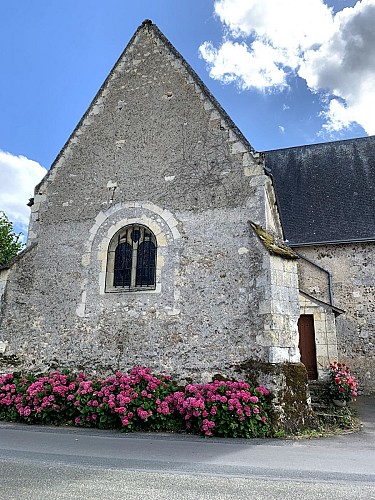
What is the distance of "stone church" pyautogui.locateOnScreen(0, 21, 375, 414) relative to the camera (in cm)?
741

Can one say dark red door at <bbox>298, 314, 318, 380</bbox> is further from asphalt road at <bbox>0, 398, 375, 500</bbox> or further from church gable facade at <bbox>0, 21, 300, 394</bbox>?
asphalt road at <bbox>0, 398, 375, 500</bbox>

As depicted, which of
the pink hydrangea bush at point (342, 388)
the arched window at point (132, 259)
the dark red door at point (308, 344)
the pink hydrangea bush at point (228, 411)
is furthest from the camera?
the dark red door at point (308, 344)

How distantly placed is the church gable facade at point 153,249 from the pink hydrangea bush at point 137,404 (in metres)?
0.53

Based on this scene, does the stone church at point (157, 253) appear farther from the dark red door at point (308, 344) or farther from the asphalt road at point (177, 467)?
the asphalt road at point (177, 467)

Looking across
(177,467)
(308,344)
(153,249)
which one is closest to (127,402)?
(177,467)

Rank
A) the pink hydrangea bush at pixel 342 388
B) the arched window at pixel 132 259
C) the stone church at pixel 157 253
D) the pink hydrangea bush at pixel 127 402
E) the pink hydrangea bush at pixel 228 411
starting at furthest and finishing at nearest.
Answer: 1. the pink hydrangea bush at pixel 342 388
2. the arched window at pixel 132 259
3. the stone church at pixel 157 253
4. the pink hydrangea bush at pixel 127 402
5. the pink hydrangea bush at pixel 228 411

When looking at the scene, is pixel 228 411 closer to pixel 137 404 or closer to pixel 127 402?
pixel 137 404

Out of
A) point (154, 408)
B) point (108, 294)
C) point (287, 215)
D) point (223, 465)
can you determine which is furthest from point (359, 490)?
point (287, 215)

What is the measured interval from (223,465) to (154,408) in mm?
2393

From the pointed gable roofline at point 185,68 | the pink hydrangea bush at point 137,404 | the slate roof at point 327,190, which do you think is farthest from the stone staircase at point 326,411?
the slate roof at point 327,190

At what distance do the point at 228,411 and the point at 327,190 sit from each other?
42.7 ft

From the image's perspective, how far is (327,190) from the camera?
17.1 m

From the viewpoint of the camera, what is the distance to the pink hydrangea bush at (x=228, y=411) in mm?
6258

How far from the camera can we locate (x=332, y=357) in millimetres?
10523
